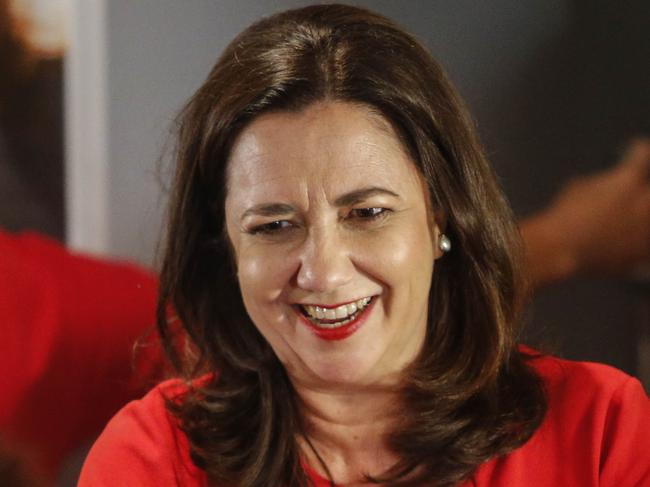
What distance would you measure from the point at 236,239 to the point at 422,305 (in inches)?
10.1

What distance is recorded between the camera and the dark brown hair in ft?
4.07

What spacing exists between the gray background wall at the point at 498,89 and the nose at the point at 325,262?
57 cm

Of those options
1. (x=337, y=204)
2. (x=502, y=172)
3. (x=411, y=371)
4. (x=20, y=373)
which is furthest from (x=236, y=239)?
(x=20, y=373)

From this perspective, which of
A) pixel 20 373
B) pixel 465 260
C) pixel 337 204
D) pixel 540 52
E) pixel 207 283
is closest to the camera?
pixel 337 204

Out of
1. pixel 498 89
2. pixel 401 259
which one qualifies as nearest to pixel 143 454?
pixel 401 259

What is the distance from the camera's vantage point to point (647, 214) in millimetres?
1742

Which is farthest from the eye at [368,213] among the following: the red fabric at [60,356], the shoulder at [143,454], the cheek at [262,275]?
the red fabric at [60,356]

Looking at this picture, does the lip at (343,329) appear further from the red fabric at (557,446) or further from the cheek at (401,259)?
the red fabric at (557,446)

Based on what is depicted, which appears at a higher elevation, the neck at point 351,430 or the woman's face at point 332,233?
the woman's face at point 332,233

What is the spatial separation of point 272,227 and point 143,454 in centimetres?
38

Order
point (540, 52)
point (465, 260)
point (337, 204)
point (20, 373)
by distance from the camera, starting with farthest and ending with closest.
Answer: point (20, 373), point (540, 52), point (465, 260), point (337, 204)

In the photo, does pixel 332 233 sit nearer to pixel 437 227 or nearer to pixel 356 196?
pixel 356 196

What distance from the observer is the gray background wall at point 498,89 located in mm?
1713

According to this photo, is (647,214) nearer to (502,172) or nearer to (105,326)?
(502,172)
